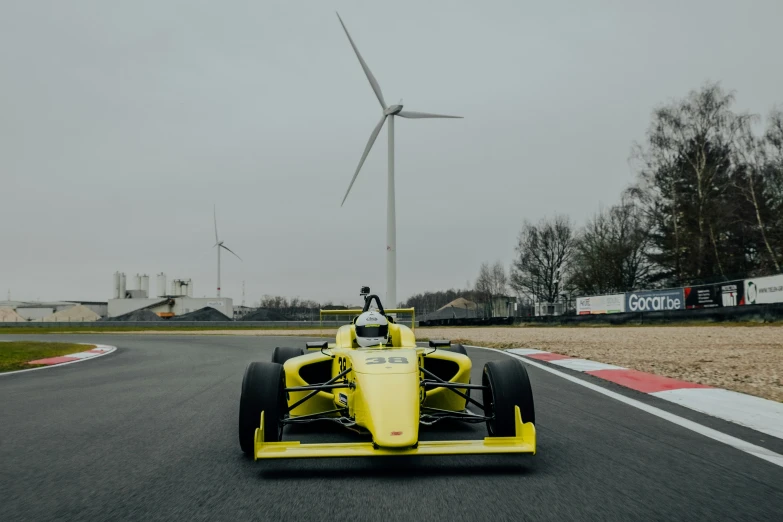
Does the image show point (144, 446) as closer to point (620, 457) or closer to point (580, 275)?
point (620, 457)

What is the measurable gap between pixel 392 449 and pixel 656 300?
1337 inches

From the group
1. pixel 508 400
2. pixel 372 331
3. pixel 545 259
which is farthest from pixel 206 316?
pixel 508 400

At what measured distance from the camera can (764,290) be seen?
26.5m

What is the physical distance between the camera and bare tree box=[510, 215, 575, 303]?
6875 centimetres

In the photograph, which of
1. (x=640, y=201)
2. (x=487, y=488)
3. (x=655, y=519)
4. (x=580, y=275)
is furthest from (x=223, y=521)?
(x=580, y=275)

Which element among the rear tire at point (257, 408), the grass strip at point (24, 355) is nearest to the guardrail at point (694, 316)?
the grass strip at point (24, 355)

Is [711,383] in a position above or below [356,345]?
below

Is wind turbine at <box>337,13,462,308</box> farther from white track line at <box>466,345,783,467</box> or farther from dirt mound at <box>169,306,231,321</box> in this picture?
dirt mound at <box>169,306,231,321</box>

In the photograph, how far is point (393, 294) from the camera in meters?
25.1

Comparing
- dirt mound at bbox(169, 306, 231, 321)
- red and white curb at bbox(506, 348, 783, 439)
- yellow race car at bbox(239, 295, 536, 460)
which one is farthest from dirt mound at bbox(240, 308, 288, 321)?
yellow race car at bbox(239, 295, 536, 460)

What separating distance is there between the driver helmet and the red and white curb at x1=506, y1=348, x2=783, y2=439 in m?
3.19

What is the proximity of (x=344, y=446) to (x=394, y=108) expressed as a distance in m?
26.3

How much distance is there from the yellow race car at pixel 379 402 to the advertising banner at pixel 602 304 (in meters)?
33.0

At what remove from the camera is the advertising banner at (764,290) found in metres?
25.5
